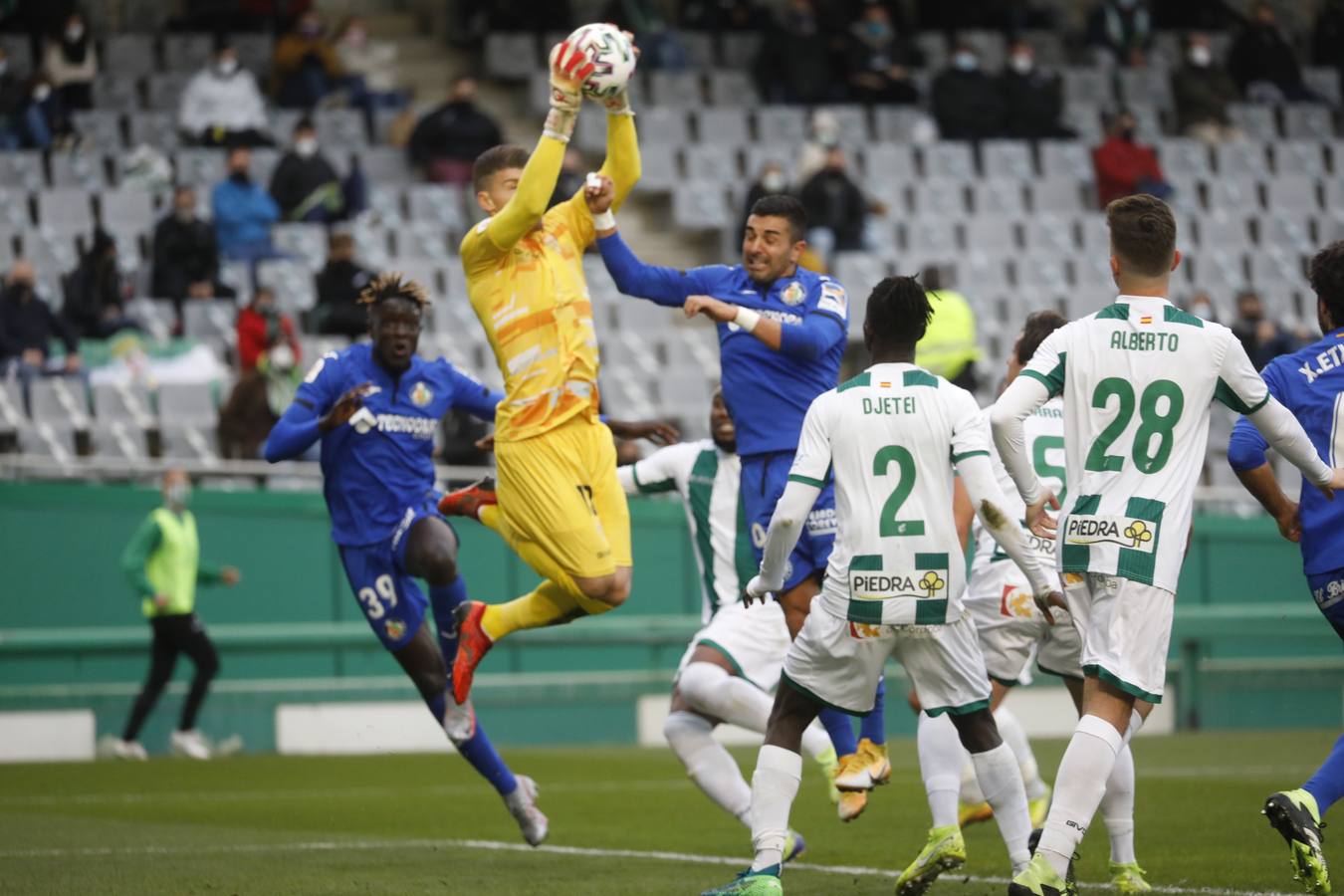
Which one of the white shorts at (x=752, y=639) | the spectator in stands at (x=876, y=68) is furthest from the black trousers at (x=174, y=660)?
the spectator in stands at (x=876, y=68)

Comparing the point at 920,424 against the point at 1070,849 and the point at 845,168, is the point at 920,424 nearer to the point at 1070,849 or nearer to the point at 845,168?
the point at 1070,849

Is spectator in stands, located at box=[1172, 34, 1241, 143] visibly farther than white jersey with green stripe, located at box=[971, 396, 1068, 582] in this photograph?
Yes

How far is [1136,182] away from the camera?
24688mm

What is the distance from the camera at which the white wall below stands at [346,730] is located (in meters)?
17.7

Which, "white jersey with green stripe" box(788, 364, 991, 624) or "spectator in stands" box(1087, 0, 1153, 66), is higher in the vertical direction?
"spectator in stands" box(1087, 0, 1153, 66)

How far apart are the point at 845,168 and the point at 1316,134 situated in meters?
7.74

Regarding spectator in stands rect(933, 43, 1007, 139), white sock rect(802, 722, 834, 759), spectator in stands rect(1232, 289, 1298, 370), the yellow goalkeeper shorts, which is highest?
spectator in stands rect(933, 43, 1007, 139)

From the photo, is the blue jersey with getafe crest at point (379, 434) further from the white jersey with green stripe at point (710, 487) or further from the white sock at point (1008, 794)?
the white sock at point (1008, 794)

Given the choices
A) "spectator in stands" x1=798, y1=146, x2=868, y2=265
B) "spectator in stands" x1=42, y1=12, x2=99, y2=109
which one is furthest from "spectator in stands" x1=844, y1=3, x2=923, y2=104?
"spectator in stands" x1=42, y1=12, x2=99, y2=109

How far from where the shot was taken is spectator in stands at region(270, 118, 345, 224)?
20500 millimetres

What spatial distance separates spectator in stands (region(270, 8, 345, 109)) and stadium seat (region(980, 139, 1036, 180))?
297 inches

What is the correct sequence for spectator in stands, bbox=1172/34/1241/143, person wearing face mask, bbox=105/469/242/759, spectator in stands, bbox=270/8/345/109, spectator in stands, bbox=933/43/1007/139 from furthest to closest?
spectator in stands, bbox=1172/34/1241/143 < spectator in stands, bbox=933/43/1007/139 < spectator in stands, bbox=270/8/345/109 < person wearing face mask, bbox=105/469/242/759

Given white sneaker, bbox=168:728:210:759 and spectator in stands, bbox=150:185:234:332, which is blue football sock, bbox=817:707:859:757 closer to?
white sneaker, bbox=168:728:210:759

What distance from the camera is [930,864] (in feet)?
24.6
